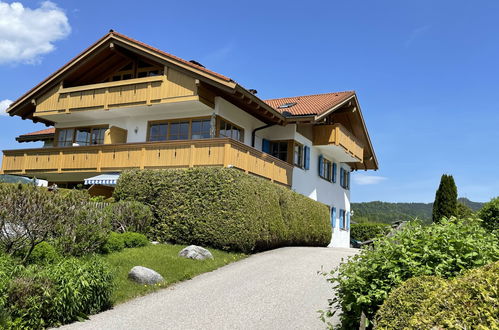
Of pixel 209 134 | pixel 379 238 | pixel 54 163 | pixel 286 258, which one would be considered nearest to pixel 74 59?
pixel 54 163

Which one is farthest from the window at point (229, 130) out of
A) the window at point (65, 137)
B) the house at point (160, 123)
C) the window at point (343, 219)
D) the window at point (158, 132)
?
the window at point (343, 219)

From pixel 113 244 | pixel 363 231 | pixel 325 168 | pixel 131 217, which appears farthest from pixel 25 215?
pixel 363 231

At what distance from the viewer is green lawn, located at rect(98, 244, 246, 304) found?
37.4ft

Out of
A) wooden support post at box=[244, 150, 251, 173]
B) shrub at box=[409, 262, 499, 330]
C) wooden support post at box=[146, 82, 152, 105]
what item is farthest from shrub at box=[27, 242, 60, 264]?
wooden support post at box=[146, 82, 152, 105]

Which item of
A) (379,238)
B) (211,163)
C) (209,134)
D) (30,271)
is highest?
(209,134)

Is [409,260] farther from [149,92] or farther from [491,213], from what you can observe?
[149,92]

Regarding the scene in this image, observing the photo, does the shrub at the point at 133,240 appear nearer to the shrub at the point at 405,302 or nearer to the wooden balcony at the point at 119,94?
the wooden balcony at the point at 119,94

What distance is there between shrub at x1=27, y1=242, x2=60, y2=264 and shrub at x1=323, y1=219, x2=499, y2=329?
772cm

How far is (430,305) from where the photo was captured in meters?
3.90

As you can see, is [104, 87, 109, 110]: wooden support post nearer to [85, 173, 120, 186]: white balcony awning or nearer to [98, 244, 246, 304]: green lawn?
[85, 173, 120, 186]: white balcony awning

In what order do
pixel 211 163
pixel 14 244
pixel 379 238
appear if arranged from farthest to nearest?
pixel 211 163, pixel 14 244, pixel 379 238

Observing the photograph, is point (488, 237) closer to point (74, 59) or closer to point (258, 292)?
point (258, 292)

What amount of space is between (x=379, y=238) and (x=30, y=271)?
6681 millimetres

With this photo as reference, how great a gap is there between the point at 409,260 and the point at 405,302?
3.98 ft
